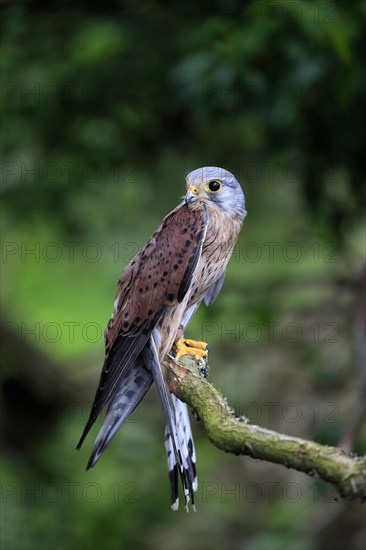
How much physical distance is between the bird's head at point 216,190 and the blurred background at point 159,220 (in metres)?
0.98

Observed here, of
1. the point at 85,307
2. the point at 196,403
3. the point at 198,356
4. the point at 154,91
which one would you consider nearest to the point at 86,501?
the point at 85,307

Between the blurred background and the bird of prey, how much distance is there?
88 cm

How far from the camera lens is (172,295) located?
3.74m

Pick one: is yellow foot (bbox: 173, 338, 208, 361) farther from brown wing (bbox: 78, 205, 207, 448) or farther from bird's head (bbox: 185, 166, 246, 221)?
bird's head (bbox: 185, 166, 246, 221)

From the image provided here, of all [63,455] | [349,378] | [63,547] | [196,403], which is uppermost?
[349,378]

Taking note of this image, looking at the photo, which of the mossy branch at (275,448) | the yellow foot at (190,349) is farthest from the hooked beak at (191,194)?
the mossy branch at (275,448)

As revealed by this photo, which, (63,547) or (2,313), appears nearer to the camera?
(63,547)

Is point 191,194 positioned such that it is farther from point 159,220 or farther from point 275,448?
point 159,220

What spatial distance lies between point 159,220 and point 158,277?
311cm

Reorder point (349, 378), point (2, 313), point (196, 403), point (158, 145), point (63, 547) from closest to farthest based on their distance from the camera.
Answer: point (196, 403)
point (349, 378)
point (158, 145)
point (63, 547)
point (2, 313)

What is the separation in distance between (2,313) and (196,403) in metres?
5.03

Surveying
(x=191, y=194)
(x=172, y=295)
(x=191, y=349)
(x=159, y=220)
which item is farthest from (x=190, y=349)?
(x=159, y=220)

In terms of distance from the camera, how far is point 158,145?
20.2 feet

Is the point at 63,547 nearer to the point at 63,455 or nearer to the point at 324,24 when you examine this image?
the point at 63,455
